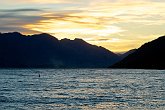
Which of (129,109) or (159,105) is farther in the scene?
(159,105)

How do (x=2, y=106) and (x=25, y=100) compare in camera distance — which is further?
(x=25, y=100)

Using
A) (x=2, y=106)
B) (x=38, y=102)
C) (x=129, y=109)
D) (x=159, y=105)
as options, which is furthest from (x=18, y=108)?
(x=159, y=105)

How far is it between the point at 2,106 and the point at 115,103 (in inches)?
619

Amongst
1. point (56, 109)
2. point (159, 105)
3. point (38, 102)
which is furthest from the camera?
point (38, 102)

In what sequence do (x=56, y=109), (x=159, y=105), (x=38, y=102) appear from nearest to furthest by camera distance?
(x=56, y=109), (x=159, y=105), (x=38, y=102)

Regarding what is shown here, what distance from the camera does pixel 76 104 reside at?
5784cm

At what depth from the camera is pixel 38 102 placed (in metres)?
60.0

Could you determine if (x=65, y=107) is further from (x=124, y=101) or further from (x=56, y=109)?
(x=124, y=101)

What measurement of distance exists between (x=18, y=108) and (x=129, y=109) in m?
14.0

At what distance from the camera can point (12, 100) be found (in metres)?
62.7

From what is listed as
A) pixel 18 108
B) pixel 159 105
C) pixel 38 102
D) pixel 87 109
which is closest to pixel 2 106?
pixel 18 108

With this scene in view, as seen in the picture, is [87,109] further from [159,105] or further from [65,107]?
[159,105]

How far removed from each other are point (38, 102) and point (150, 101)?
1637cm

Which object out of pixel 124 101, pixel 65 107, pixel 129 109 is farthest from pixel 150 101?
pixel 65 107
